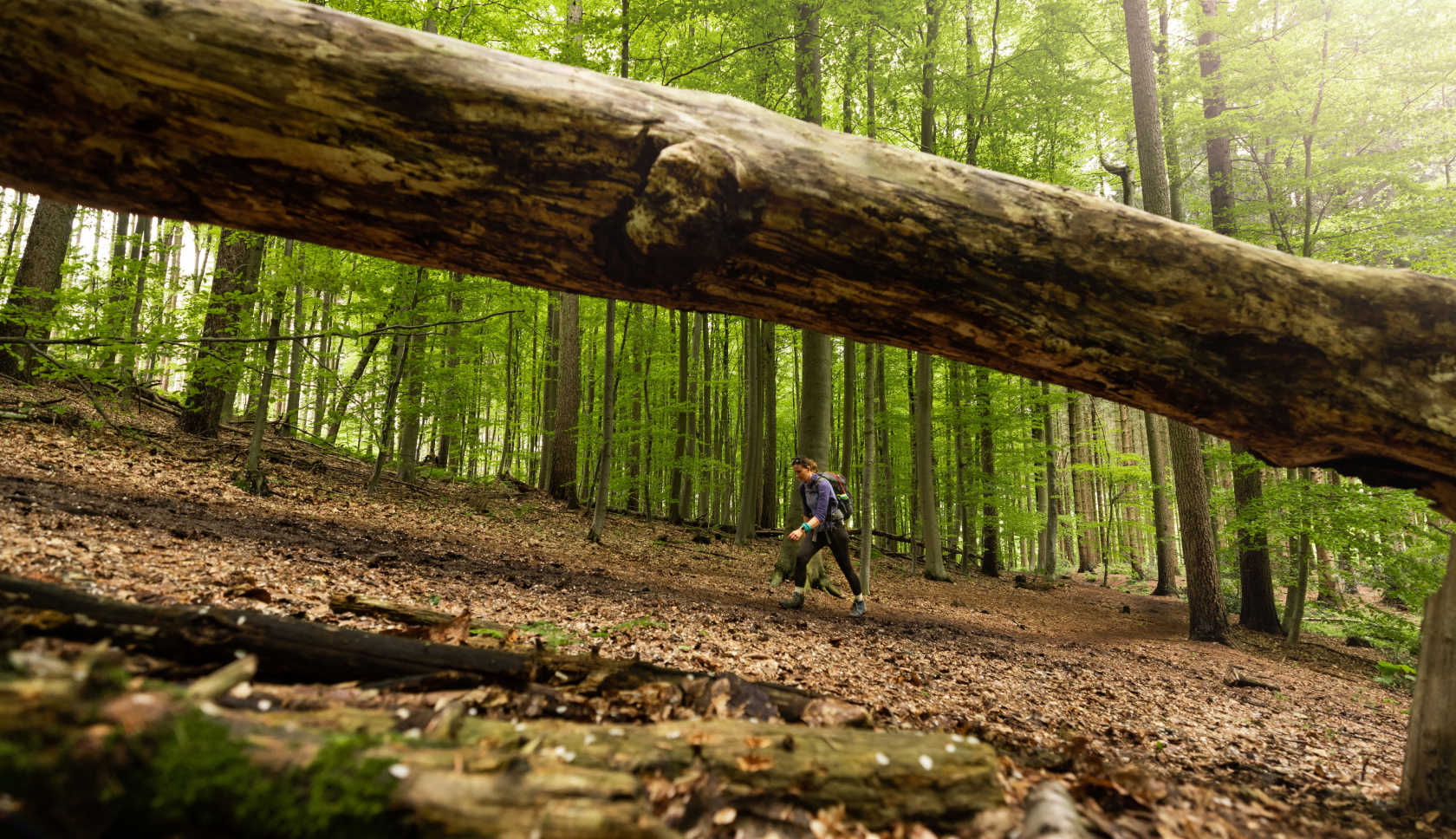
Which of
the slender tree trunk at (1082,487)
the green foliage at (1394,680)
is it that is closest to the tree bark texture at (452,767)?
the green foliage at (1394,680)

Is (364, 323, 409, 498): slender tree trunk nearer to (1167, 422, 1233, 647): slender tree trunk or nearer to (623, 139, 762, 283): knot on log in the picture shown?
(623, 139, 762, 283): knot on log

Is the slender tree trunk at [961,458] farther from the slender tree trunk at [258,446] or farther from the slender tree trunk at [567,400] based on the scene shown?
the slender tree trunk at [258,446]

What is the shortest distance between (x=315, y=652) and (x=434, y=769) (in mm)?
1214

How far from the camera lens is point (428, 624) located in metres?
3.64

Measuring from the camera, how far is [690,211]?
292 cm

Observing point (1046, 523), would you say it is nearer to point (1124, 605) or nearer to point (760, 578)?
point (1124, 605)

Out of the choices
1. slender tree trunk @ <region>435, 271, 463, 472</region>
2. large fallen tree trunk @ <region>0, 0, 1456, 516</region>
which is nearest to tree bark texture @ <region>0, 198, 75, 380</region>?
slender tree trunk @ <region>435, 271, 463, 472</region>

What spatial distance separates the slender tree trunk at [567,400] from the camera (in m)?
14.2

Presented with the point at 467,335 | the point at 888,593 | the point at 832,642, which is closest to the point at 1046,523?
the point at 888,593

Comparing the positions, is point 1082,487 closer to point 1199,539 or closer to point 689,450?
point 1199,539

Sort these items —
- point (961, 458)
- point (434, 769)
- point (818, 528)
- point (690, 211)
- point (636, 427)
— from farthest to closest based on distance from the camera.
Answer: point (961, 458) → point (636, 427) → point (818, 528) → point (690, 211) → point (434, 769)

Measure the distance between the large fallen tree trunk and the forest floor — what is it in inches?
79.8

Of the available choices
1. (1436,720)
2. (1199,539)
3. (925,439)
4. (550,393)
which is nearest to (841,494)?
(1436,720)

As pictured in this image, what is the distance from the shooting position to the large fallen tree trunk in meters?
2.65
